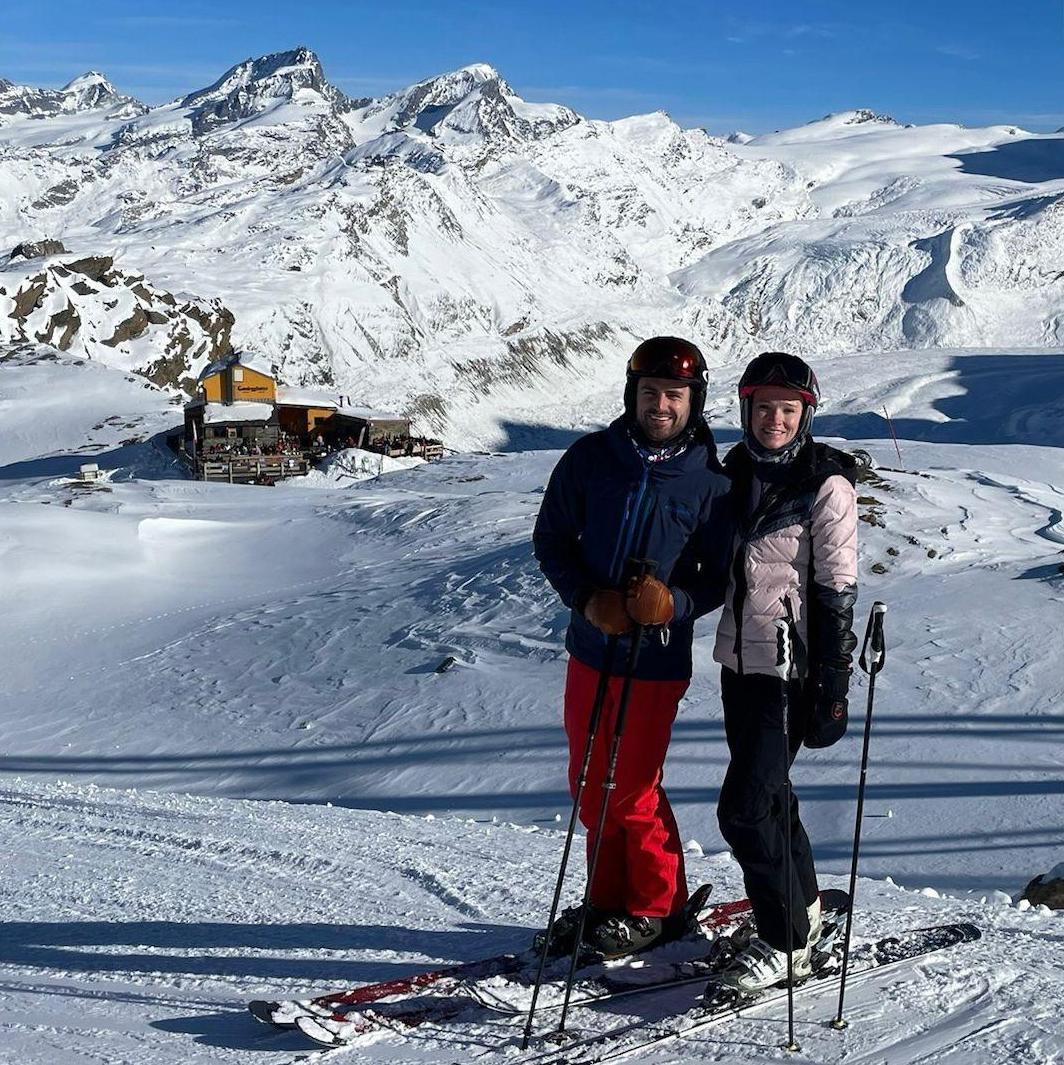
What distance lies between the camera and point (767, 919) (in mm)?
3867

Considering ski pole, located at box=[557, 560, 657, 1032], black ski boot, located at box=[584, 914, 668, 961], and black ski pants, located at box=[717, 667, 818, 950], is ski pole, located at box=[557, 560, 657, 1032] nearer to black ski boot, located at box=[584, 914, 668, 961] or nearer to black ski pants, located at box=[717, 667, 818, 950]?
black ski boot, located at box=[584, 914, 668, 961]

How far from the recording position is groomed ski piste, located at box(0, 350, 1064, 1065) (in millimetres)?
3855

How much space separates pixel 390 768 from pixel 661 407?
291 inches

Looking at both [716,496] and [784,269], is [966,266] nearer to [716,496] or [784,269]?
[784,269]

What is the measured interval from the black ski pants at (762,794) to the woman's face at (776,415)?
72cm

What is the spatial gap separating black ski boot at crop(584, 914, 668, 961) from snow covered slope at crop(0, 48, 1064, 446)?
6551cm

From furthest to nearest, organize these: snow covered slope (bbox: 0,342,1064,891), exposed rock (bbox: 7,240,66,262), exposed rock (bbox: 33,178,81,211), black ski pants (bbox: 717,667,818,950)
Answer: exposed rock (bbox: 33,178,81,211) → exposed rock (bbox: 7,240,66,262) → snow covered slope (bbox: 0,342,1064,891) → black ski pants (bbox: 717,667,818,950)

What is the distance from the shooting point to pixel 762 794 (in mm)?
3721

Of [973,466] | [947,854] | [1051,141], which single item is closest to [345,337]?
[973,466]

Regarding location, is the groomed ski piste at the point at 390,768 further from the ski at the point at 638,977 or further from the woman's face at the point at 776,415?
the woman's face at the point at 776,415

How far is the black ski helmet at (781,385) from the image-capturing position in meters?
3.63

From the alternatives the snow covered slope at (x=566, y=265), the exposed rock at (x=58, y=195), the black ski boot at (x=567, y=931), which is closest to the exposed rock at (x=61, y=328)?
the snow covered slope at (x=566, y=265)

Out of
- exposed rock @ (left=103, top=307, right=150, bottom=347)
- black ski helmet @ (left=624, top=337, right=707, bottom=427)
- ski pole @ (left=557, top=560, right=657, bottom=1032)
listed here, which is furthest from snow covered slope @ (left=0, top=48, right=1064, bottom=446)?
ski pole @ (left=557, top=560, right=657, bottom=1032)

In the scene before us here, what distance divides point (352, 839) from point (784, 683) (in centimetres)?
343
